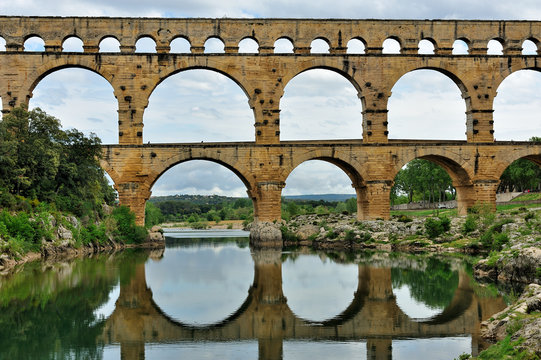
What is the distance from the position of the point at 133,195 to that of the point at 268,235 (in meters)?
7.41

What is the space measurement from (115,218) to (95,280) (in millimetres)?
13274

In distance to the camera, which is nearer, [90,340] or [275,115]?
[90,340]

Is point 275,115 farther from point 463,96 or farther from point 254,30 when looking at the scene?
point 463,96

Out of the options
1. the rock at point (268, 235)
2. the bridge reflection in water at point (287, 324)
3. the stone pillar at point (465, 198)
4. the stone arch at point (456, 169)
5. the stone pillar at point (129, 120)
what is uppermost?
the stone pillar at point (129, 120)

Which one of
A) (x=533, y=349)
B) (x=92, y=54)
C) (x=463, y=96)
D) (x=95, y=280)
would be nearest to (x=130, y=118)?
(x=92, y=54)

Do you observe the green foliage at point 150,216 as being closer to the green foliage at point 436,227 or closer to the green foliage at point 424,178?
→ the green foliage at point 436,227

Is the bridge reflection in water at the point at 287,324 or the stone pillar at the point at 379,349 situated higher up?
the bridge reflection in water at the point at 287,324

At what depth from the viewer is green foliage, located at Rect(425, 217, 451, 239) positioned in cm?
2777

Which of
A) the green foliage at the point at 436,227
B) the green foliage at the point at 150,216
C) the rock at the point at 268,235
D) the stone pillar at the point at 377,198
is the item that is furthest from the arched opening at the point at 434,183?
the green foliage at the point at 150,216

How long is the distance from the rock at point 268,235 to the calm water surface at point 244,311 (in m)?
9.54

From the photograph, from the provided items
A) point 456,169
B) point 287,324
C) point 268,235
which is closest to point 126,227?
point 268,235

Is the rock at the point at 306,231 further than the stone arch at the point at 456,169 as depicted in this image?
Yes

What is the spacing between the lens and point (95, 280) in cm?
1722

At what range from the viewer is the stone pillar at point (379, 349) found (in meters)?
9.18
